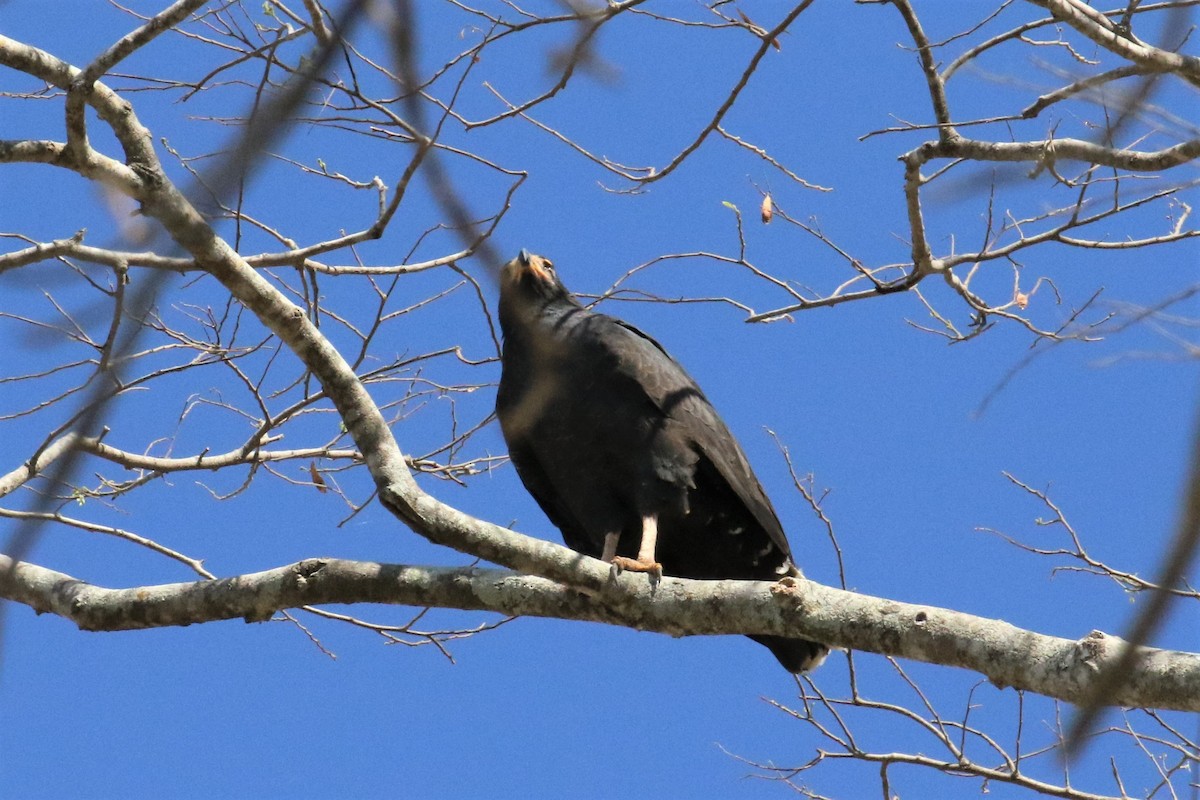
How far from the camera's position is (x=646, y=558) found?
155 inches

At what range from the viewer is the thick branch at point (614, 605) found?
298cm

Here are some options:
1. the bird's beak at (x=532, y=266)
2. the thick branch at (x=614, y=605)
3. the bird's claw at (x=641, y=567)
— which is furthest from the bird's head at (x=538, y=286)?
the thick branch at (x=614, y=605)

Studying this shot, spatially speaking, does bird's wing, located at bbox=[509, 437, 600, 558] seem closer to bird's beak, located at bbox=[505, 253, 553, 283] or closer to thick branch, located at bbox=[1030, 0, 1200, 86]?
bird's beak, located at bbox=[505, 253, 553, 283]

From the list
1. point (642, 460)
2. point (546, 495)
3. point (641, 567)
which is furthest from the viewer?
point (546, 495)

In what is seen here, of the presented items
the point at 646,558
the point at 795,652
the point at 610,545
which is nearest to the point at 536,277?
the point at 610,545

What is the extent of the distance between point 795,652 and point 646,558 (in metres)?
1.05

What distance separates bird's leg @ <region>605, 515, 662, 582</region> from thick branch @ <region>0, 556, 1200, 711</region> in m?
0.14

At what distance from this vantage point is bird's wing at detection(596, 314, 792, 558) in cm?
448

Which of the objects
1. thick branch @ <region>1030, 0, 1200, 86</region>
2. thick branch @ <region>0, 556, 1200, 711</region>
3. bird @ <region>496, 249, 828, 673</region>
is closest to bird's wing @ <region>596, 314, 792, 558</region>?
bird @ <region>496, 249, 828, 673</region>

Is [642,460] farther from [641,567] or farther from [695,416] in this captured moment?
[641,567]

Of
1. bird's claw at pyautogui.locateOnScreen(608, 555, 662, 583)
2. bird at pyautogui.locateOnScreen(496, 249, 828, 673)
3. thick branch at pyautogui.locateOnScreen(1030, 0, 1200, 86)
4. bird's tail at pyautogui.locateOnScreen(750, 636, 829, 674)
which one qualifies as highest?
thick branch at pyautogui.locateOnScreen(1030, 0, 1200, 86)

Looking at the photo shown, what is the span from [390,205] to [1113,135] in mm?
1898

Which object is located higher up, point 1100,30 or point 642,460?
point 1100,30

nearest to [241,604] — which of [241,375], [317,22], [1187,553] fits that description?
[241,375]
